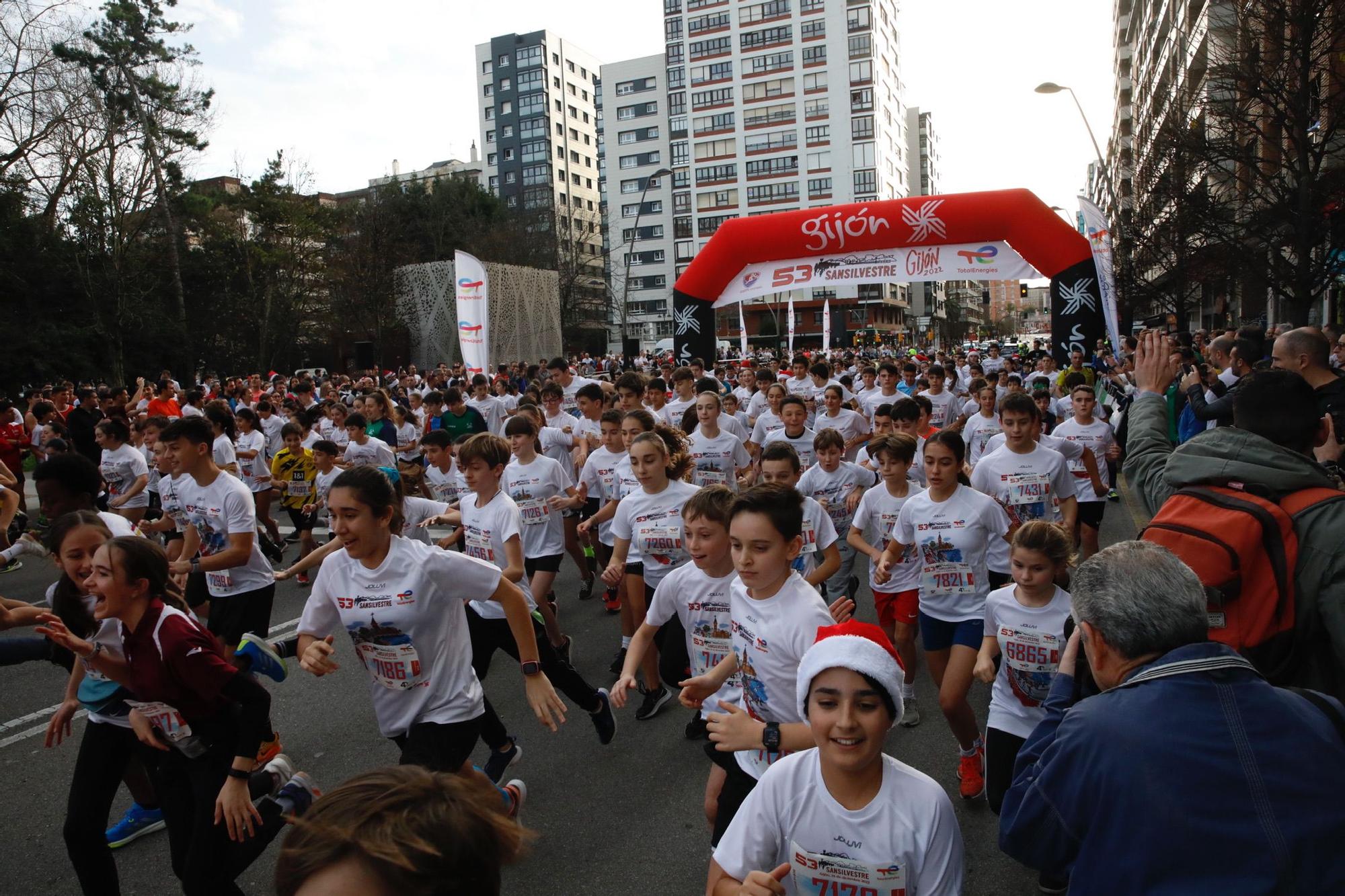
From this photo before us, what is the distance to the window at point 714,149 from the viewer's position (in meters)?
77.8

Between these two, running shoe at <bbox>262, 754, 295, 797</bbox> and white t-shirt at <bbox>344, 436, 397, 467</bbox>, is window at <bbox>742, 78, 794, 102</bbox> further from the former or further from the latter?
running shoe at <bbox>262, 754, 295, 797</bbox>

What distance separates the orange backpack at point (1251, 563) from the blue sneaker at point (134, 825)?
4534mm

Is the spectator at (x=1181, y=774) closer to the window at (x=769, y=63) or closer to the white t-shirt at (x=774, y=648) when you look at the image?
the white t-shirt at (x=774, y=648)

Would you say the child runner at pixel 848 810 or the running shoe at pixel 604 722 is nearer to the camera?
the child runner at pixel 848 810

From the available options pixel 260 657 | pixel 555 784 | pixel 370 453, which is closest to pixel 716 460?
pixel 370 453

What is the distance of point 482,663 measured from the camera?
17.3 ft

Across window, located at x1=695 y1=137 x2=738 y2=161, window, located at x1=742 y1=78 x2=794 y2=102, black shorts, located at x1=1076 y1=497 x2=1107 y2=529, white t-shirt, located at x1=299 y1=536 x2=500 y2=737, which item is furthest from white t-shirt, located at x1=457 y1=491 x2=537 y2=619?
window, located at x1=742 y1=78 x2=794 y2=102

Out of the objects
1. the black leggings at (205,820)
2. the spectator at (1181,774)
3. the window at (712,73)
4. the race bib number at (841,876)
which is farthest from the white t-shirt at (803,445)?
the window at (712,73)

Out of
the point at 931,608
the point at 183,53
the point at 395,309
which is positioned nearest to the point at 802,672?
the point at 931,608

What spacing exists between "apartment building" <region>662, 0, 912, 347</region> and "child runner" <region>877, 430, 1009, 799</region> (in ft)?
218

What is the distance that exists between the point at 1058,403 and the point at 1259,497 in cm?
894

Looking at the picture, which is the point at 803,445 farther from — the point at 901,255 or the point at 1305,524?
the point at 901,255

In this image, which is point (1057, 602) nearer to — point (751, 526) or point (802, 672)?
point (751, 526)

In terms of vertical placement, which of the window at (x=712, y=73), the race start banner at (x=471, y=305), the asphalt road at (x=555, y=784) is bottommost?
the asphalt road at (x=555, y=784)
